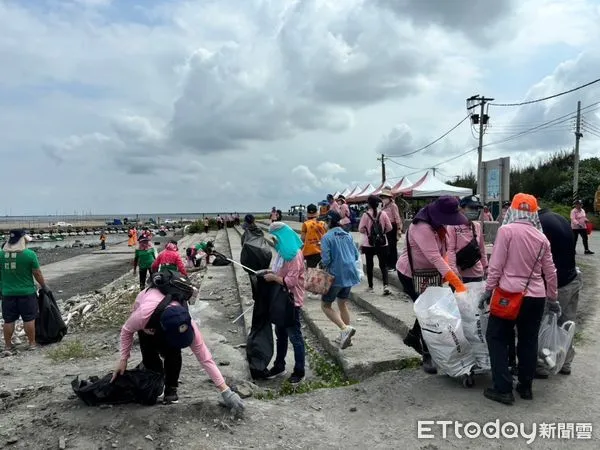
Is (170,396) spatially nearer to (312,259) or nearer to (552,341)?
(552,341)

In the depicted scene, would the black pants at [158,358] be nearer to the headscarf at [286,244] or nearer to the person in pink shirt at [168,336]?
the person in pink shirt at [168,336]

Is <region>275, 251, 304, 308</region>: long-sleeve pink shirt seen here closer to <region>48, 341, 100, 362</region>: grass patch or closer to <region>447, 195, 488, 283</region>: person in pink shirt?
<region>447, 195, 488, 283</region>: person in pink shirt

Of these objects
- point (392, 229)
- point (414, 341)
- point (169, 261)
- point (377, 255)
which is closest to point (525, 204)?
point (414, 341)

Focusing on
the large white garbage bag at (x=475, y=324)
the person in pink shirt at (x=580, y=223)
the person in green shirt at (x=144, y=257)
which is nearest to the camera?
the large white garbage bag at (x=475, y=324)

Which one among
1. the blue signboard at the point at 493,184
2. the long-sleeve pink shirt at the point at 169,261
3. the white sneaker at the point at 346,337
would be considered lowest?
the white sneaker at the point at 346,337

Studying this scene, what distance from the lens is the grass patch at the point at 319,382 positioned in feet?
14.8

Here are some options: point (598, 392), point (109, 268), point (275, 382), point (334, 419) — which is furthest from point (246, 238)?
point (109, 268)

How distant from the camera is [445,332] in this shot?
3.93 m

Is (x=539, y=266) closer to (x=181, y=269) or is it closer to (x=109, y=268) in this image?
(x=181, y=269)

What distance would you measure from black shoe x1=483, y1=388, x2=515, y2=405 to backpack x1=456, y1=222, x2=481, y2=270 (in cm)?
136

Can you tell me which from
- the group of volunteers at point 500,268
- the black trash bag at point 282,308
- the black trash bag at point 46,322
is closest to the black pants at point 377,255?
the group of volunteers at point 500,268

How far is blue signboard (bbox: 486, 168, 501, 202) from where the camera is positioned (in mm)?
8448

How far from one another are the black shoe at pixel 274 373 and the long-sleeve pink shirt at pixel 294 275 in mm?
824

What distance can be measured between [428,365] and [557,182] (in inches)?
1276
